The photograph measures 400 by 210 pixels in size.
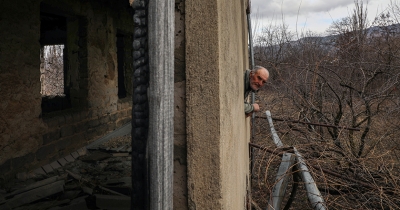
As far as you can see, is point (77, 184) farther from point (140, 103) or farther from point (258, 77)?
point (140, 103)

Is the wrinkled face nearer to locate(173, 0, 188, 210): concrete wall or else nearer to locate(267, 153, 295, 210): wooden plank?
locate(267, 153, 295, 210): wooden plank

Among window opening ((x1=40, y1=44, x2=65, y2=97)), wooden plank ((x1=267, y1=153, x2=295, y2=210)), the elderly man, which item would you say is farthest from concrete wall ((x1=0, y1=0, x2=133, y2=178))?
window opening ((x1=40, y1=44, x2=65, y2=97))

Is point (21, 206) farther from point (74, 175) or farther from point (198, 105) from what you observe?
point (198, 105)

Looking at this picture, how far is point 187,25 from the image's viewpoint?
1140mm

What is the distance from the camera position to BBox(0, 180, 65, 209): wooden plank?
3024mm

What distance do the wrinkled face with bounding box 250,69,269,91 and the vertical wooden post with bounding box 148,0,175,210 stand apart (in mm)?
1460

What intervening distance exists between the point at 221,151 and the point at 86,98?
4.83 meters

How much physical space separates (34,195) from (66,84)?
2885 millimetres

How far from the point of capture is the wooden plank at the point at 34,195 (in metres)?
3.02

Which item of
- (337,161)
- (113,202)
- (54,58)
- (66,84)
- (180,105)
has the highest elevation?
(54,58)

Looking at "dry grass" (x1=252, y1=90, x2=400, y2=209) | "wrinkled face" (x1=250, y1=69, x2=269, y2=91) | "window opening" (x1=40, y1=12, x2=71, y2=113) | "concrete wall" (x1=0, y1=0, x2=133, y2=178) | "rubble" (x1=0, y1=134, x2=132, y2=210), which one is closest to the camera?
"wrinkled face" (x1=250, y1=69, x2=269, y2=91)

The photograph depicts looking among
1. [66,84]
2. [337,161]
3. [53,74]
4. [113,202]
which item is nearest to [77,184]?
[113,202]

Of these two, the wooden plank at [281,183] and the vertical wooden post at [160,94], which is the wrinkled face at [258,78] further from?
the vertical wooden post at [160,94]

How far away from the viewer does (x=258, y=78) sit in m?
2.45
